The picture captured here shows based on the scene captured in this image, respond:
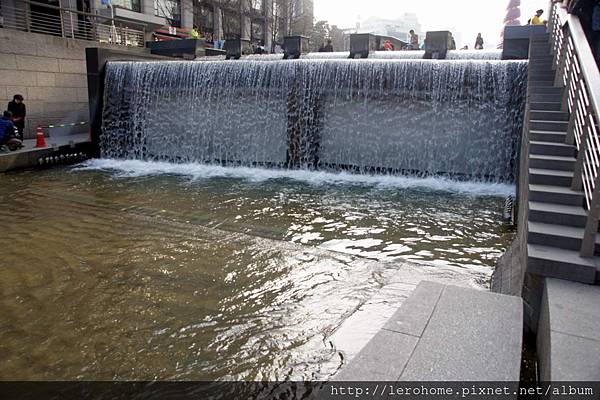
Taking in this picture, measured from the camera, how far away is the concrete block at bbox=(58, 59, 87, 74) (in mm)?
16062

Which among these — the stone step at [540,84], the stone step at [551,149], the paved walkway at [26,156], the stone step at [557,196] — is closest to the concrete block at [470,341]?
the stone step at [557,196]

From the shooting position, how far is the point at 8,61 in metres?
14.2

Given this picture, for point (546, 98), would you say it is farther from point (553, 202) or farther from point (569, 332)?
point (569, 332)

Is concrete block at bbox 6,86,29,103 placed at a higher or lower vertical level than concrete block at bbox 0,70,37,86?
lower

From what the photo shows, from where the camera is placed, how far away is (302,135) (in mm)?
11672

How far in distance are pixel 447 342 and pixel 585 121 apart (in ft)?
8.92

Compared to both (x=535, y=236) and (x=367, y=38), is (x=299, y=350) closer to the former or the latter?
(x=535, y=236)

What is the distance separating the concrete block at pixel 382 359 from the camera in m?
2.41

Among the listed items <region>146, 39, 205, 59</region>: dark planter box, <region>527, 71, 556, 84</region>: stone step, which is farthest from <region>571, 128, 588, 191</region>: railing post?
<region>146, 39, 205, 59</region>: dark planter box

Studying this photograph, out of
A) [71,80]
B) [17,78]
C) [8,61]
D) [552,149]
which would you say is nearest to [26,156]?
[17,78]

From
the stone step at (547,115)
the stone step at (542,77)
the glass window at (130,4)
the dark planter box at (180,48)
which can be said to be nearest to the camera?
the stone step at (547,115)

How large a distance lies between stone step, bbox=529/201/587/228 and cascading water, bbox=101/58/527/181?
6114 millimetres

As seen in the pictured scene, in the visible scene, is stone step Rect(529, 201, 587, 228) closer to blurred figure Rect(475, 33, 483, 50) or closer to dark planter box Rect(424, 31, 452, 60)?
dark planter box Rect(424, 31, 452, 60)

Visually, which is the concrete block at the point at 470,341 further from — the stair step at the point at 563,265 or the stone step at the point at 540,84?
the stone step at the point at 540,84
